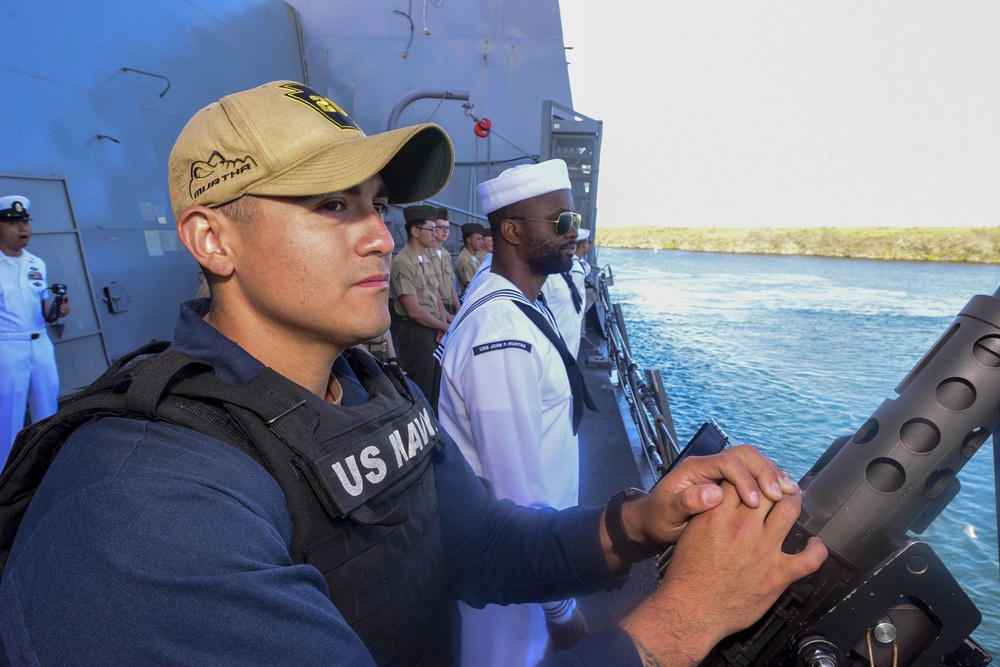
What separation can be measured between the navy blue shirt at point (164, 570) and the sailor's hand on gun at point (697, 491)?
303 mm

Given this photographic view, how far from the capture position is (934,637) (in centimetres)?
96

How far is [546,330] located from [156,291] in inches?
262

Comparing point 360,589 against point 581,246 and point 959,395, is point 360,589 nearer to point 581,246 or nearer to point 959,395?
point 959,395

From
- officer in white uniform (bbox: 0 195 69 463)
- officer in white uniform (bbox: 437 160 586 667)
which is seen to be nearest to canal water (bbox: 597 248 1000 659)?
officer in white uniform (bbox: 437 160 586 667)

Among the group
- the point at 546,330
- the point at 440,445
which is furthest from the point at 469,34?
the point at 440,445

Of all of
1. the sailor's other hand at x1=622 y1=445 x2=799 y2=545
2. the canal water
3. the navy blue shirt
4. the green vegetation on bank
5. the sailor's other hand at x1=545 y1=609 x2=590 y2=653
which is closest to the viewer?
the navy blue shirt

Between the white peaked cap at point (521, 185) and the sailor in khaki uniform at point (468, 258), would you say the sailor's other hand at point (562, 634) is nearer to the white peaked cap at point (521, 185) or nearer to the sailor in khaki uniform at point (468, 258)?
the white peaked cap at point (521, 185)

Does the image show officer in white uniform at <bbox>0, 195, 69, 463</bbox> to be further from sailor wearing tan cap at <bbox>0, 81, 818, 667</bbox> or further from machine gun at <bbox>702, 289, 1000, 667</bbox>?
machine gun at <bbox>702, 289, 1000, 667</bbox>

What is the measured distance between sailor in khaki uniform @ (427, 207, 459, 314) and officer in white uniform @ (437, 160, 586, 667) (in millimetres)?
4225

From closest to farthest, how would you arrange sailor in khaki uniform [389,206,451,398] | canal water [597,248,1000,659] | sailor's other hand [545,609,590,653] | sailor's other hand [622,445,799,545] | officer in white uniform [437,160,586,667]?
1. sailor's other hand [622,445,799,545]
2. officer in white uniform [437,160,586,667]
3. sailor's other hand [545,609,590,653]
4. canal water [597,248,1000,659]
5. sailor in khaki uniform [389,206,451,398]

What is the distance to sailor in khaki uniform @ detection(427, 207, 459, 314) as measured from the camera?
6.71 meters

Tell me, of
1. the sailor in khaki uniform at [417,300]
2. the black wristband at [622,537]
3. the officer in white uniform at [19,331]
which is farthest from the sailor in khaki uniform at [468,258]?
the black wristband at [622,537]

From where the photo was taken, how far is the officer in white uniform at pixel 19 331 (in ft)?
14.2

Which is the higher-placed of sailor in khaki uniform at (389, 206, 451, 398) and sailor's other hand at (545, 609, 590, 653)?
sailor in khaki uniform at (389, 206, 451, 398)
